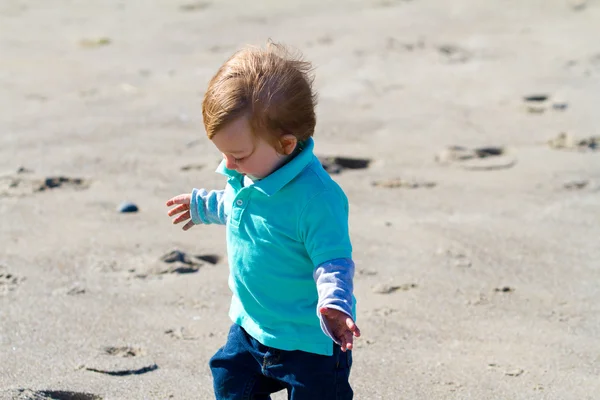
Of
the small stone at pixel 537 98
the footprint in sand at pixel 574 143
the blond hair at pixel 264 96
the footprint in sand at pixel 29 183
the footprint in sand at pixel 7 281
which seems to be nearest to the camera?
the blond hair at pixel 264 96

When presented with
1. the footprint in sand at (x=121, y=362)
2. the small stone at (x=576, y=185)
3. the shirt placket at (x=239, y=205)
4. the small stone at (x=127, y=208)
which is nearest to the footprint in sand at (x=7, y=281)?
the footprint in sand at (x=121, y=362)

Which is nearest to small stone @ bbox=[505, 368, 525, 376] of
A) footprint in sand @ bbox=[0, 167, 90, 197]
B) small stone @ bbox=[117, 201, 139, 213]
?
small stone @ bbox=[117, 201, 139, 213]

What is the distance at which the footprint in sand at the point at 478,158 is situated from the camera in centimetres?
481

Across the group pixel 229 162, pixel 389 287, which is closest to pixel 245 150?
pixel 229 162

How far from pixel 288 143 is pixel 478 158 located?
289 centimetres

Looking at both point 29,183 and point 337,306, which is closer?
point 337,306

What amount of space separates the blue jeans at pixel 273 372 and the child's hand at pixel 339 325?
0.23 meters

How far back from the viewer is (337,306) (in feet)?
6.63

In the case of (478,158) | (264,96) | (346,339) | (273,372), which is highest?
(264,96)

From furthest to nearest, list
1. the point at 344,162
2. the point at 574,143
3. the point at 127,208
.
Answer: the point at 574,143 < the point at 344,162 < the point at 127,208

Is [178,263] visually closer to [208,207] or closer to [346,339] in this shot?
[208,207]

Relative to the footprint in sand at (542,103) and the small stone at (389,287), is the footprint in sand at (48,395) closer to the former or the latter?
the small stone at (389,287)

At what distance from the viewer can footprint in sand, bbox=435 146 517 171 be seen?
4.81 meters

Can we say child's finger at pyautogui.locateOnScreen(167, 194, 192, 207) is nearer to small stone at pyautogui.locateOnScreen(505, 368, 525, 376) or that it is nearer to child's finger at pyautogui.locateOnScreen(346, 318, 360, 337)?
child's finger at pyautogui.locateOnScreen(346, 318, 360, 337)
